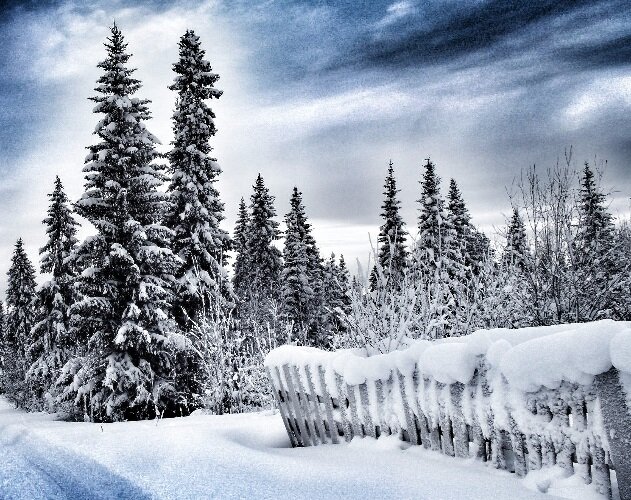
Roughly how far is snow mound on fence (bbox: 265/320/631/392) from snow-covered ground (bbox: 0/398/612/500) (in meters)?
0.56

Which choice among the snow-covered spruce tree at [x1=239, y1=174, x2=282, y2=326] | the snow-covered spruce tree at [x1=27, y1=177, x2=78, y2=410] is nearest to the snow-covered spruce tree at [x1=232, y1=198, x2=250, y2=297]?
the snow-covered spruce tree at [x1=239, y1=174, x2=282, y2=326]

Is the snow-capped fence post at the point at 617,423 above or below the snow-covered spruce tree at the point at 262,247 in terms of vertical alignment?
below

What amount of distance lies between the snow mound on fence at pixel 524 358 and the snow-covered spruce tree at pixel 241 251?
33.0 m

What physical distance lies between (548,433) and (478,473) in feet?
1.75

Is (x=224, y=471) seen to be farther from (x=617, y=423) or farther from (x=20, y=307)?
(x=20, y=307)

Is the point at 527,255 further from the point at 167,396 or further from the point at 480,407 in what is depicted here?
the point at 167,396

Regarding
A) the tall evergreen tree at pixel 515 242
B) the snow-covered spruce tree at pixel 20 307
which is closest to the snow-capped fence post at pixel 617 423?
the tall evergreen tree at pixel 515 242

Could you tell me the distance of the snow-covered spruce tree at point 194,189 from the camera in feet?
60.3

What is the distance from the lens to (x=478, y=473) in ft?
9.78

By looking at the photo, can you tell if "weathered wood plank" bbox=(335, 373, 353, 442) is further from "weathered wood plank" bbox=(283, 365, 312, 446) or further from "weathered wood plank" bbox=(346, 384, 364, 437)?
"weathered wood plank" bbox=(283, 365, 312, 446)

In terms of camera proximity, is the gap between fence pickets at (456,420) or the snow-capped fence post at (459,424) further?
the snow-capped fence post at (459,424)

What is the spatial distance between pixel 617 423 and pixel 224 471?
2323 mm

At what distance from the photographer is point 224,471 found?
312cm

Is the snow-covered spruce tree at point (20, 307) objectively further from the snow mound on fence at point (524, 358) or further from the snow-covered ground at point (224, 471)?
the snow mound on fence at point (524, 358)
